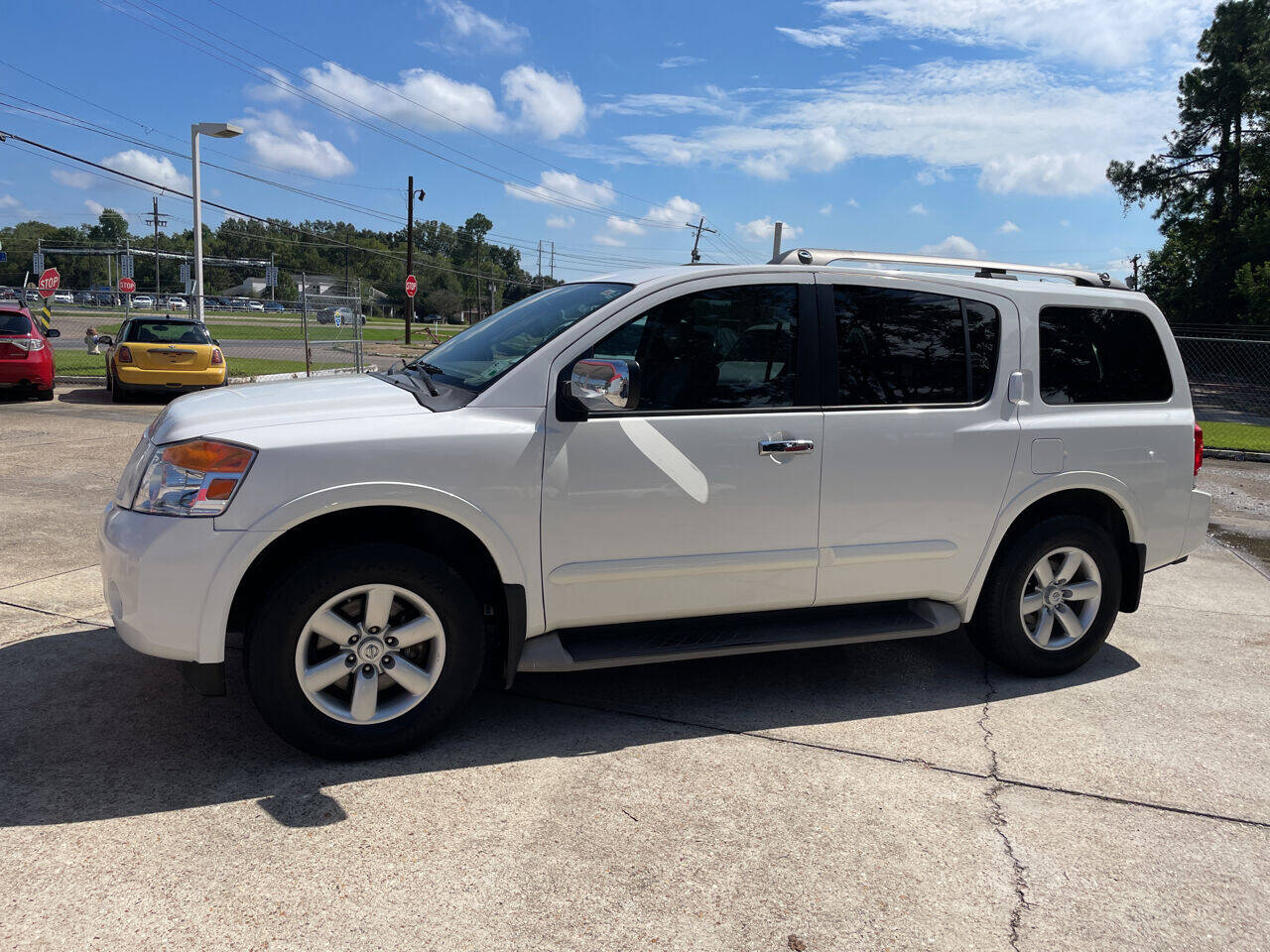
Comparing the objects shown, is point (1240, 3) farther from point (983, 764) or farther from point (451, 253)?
point (451, 253)

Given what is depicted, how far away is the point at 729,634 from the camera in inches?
160

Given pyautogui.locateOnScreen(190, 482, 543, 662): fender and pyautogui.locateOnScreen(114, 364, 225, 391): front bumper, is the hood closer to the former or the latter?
pyautogui.locateOnScreen(190, 482, 543, 662): fender

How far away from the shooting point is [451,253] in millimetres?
→ 121250

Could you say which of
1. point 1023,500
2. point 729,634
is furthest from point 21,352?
point 1023,500

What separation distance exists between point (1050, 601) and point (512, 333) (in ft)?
9.37

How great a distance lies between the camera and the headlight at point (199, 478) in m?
3.35

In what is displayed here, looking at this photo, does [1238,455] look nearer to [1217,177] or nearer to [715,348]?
[715,348]

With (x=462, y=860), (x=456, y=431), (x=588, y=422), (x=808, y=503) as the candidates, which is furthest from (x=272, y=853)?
(x=808, y=503)

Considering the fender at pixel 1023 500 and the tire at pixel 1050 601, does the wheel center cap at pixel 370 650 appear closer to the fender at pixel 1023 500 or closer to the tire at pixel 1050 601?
the fender at pixel 1023 500

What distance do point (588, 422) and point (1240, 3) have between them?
45084 mm

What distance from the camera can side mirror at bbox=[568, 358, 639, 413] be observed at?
3.60 m

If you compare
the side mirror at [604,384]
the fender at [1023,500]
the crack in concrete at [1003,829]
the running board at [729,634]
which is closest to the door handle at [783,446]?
the side mirror at [604,384]

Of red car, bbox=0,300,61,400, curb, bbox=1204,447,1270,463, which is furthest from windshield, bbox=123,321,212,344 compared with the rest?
curb, bbox=1204,447,1270,463

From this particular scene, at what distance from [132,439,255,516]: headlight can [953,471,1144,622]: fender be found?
315 centimetres
